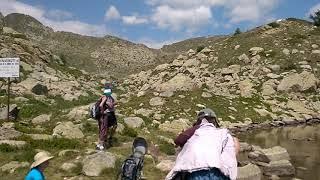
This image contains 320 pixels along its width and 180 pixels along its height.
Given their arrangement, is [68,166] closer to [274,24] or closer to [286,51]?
[286,51]

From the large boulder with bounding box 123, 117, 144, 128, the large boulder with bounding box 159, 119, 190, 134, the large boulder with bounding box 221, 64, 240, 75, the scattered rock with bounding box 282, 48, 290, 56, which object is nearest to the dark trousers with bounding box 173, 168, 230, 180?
the large boulder with bounding box 123, 117, 144, 128

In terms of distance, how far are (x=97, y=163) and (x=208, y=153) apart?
745 cm

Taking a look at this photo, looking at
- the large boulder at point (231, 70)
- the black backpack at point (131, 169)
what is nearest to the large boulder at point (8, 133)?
the black backpack at point (131, 169)

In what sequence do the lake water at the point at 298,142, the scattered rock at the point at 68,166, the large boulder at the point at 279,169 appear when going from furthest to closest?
the lake water at the point at 298,142
the large boulder at the point at 279,169
the scattered rock at the point at 68,166

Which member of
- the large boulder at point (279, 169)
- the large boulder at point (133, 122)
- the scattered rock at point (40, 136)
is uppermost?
the large boulder at point (133, 122)

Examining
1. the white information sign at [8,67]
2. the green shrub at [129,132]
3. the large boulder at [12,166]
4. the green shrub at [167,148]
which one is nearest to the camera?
the large boulder at [12,166]

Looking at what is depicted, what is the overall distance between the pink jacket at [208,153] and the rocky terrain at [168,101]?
653 centimetres

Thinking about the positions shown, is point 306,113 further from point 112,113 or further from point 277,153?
point 112,113

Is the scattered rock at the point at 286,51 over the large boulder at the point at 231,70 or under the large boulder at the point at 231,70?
over

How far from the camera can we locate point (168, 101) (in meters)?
37.0

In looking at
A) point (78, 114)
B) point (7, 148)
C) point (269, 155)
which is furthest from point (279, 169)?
point (78, 114)

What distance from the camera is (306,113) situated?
4088 centimetres

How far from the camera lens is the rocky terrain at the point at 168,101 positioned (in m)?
16.9

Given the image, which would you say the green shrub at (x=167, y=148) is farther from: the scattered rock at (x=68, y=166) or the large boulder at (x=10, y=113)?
the large boulder at (x=10, y=113)
